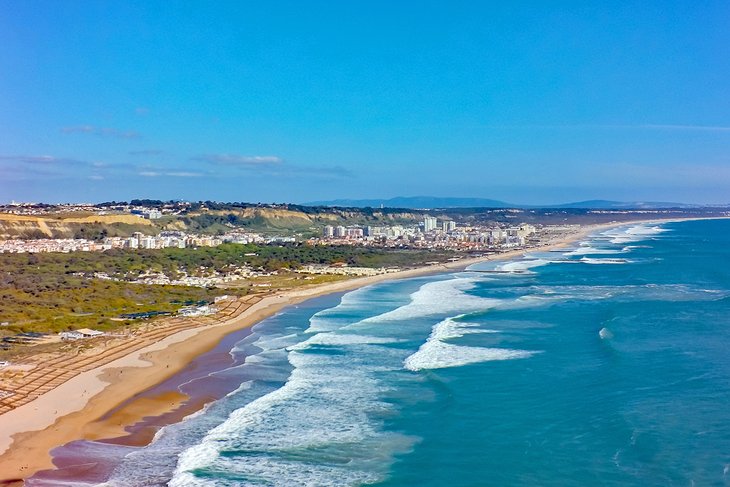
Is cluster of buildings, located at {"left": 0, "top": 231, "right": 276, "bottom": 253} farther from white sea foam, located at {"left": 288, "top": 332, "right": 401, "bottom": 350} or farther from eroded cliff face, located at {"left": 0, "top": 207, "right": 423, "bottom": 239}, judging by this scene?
white sea foam, located at {"left": 288, "top": 332, "right": 401, "bottom": 350}

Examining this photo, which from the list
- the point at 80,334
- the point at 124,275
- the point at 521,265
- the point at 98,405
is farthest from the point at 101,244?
the point at 98,405

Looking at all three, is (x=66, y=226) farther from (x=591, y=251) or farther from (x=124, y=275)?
(x=591, y=251)

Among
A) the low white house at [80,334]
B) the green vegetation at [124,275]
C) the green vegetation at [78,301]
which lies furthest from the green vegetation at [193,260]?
the low white house at [80,334]

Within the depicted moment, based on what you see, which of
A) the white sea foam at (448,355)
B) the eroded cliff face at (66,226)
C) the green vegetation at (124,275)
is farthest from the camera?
the eroded cliff face at (66,226)

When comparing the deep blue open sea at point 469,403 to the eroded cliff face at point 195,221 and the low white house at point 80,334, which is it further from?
the eroded cliff face at point 195,221

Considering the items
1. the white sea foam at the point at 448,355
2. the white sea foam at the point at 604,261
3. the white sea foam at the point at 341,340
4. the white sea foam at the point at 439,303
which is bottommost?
the white sea foam at the point at 341,340

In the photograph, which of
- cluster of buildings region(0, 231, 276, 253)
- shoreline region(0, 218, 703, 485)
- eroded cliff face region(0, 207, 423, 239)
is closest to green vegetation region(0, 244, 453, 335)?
cluster of buildings region(0, 231, 276, 253)

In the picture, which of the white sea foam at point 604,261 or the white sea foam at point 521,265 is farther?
the white sea foam at point 604,261
